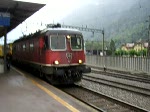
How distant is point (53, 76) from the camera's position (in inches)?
591

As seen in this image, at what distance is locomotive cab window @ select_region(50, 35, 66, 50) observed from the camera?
14.8m

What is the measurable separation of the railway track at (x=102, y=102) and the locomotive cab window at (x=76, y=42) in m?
2.11

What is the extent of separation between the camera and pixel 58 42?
1500cm

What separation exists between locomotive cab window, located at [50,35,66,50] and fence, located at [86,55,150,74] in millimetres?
10370

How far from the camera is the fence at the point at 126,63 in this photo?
2388 centimetres

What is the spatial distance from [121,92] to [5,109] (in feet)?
22.1

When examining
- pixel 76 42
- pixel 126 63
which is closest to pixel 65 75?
pixel 76 42

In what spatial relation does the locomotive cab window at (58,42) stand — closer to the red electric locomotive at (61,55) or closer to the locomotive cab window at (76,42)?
the red electric locomotive at (61,55)

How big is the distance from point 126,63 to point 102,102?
640 inches

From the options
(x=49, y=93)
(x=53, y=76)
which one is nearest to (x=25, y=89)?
(x=49, y=93)

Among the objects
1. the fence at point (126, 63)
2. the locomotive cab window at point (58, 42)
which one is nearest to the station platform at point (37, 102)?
the locomotive cab window at point (58, 42)

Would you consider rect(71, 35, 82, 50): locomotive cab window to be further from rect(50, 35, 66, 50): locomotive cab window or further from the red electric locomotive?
rect(50, 35, 66, 50): locomotive cab window

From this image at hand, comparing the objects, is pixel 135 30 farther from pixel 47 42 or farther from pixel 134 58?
pixel 47 42

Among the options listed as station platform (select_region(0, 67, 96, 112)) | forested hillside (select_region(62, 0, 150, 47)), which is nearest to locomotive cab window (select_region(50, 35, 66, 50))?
station platform (select_region(0, 67, 96, 112))
